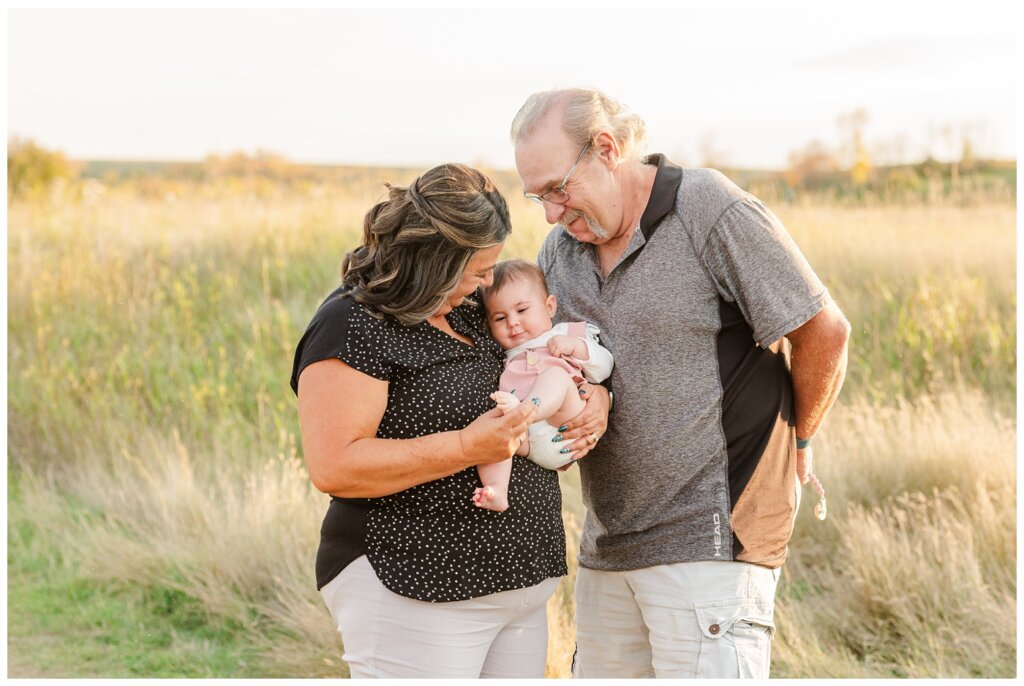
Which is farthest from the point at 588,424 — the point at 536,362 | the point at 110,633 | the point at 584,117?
the point at 110,633

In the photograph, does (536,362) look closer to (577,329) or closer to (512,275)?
(577,329)

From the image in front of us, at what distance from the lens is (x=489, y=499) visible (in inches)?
104

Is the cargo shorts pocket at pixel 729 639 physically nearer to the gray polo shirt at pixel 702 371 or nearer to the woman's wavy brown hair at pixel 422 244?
the gray polo shirt at pixel 702 371

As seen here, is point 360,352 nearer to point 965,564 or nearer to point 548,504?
point 548,504

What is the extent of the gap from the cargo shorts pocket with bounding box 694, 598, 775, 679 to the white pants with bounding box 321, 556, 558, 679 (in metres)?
→ 0.50

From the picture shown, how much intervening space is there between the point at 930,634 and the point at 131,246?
26.0 ft

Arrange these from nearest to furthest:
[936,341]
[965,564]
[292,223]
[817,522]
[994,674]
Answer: [994,674] → [965,564] → [817,522] → [936,341] → [292,223]

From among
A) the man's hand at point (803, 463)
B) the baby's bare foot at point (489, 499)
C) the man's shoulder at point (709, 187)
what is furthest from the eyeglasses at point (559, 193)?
the man's hand at point (803, 463)

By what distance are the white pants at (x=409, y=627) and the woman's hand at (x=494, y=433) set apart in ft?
1.28

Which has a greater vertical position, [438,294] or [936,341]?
[438,294]

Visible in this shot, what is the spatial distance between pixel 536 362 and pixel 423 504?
1.63ft

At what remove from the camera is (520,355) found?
9.62 ft

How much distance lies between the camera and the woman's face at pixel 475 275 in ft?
8.88

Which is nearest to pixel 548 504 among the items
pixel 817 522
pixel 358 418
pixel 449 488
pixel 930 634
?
pixel 449 488
